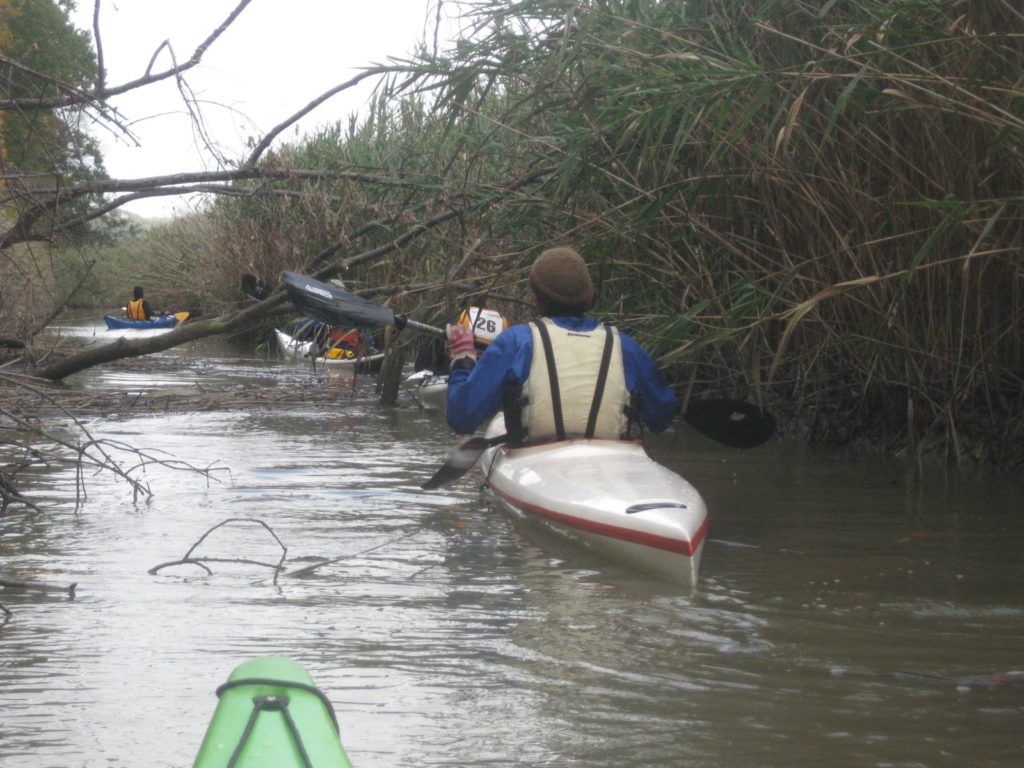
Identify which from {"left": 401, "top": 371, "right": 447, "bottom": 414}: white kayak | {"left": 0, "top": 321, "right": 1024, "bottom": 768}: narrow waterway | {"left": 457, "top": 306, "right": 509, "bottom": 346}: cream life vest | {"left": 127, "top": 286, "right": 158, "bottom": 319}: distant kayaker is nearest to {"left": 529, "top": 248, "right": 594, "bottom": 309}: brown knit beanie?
{"left": 0, "top": 321, "right": 1024, "bottom": 768}: narrow waterway

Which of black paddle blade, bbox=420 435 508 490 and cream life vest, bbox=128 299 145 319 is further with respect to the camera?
cream life vest, bbox=128 299 145 319

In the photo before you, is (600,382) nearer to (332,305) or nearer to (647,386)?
(647,386)

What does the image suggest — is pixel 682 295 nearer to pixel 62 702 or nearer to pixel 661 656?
pixel 661 656

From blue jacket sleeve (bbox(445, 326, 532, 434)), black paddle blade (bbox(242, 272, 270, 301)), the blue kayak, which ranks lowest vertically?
the blue kayak

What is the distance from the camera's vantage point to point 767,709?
3518 mm

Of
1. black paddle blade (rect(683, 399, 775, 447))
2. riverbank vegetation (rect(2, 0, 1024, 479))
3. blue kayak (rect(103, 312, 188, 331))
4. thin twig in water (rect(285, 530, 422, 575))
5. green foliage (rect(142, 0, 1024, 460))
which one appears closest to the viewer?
thin twig in water (rect(285, 530, 422, 575))

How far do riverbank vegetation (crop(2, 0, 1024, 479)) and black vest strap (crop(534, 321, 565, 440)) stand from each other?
32.5 inches

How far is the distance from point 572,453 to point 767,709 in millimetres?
2411

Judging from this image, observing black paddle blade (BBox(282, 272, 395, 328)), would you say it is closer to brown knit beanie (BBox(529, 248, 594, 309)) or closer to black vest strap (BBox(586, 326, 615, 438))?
brown knit beanie (BBox(529, 248, 594, 309))

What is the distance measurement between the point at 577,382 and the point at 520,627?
1686mm

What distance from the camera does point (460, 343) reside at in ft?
21.7

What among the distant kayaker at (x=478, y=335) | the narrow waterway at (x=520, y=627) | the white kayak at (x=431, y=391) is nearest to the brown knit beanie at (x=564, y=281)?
the narrow waterway at (x=520, y=627)

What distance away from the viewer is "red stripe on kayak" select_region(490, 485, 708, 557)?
4.93 m

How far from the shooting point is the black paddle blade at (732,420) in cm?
681
